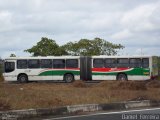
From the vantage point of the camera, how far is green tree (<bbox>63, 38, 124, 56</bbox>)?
6688 centimetres

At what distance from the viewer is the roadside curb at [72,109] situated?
13.6 meters

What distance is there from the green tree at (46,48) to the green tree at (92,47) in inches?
120

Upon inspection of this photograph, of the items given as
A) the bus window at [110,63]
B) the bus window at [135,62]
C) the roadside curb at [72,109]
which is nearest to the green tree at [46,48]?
the bus window at [110,63]

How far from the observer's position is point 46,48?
2517 inches

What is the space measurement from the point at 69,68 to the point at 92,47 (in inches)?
1200

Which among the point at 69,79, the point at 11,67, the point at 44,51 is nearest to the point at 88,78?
the point at 69,79

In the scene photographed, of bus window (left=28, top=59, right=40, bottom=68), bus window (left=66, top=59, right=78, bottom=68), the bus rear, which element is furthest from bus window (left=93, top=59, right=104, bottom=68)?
the bus rear

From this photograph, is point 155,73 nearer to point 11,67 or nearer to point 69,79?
point 69,79

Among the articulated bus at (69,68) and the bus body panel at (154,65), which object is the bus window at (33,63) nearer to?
the articulated bus at (69,68)

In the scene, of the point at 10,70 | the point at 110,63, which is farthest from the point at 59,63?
the point at 110,63

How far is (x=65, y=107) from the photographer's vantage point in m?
15.1

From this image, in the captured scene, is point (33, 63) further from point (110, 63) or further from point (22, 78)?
point (110, 63)

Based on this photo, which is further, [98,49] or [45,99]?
[98,49]

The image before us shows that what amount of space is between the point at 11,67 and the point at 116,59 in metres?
9.20
